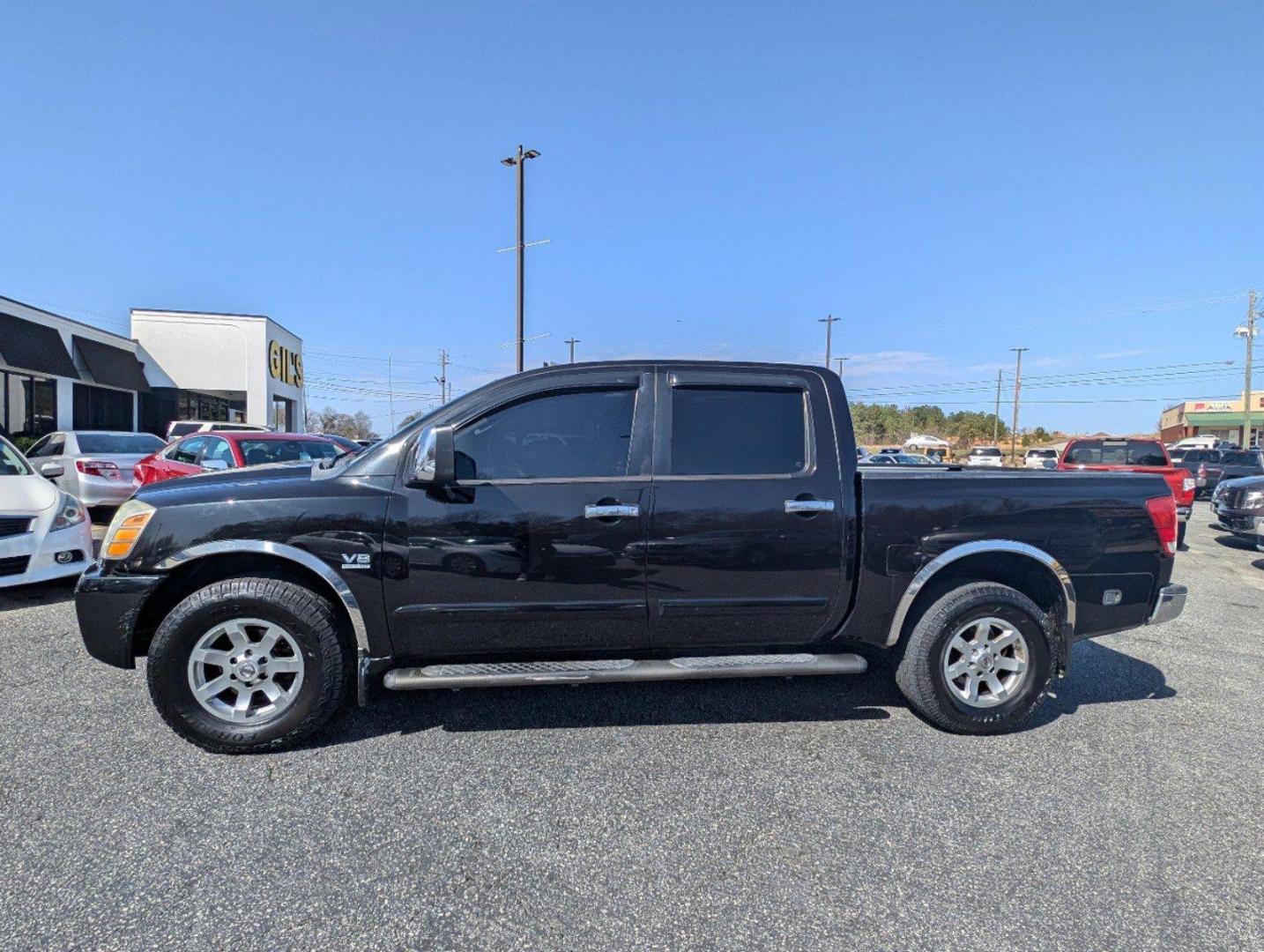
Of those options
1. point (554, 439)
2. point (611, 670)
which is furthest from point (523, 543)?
point (611, 670)

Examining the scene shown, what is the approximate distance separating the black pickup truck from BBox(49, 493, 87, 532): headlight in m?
3.43

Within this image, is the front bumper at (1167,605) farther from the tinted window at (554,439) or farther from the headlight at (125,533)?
the headlight at (125,533)

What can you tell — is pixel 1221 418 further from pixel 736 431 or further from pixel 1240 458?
→ pixel 736 431

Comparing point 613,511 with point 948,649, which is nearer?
point 613,511

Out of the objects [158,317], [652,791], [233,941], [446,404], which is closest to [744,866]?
[652,791]

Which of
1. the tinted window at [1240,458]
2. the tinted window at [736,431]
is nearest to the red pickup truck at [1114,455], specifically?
the tinted window at [1240,458]

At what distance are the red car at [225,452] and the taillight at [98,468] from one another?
285mm

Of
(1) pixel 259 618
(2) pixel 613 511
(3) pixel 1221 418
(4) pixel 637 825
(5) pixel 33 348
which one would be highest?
(3) pixel 1221 418

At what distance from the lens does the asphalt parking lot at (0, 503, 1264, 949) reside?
2.12 metres

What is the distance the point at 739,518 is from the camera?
3330 millimetres

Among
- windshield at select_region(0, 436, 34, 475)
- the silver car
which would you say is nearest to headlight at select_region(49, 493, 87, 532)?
windshield at select_region(0, 436, 34, 475)

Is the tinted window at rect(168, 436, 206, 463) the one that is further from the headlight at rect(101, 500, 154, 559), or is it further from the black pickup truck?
the headlight at rect(101, 500, 154, 559)

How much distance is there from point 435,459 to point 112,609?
1.70 m

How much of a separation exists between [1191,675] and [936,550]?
249 cm
